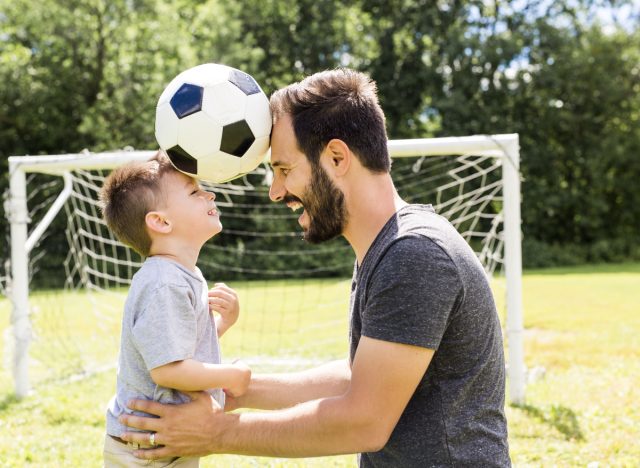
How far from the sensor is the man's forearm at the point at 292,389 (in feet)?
8.20

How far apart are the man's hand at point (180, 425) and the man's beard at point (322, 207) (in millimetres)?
611

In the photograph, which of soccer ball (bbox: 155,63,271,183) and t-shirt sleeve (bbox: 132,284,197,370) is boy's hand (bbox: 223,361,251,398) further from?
soccer ball (bbox: 155,63,271,183)

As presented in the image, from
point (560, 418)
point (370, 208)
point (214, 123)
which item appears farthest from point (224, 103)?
point (560, 418)

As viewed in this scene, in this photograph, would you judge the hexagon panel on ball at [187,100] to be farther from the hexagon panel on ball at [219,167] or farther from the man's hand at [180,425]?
the man's hand at [180,425]

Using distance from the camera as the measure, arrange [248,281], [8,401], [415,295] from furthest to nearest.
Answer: [248,281] → [8,401] → [415,295]

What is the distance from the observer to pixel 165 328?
6.78 feet

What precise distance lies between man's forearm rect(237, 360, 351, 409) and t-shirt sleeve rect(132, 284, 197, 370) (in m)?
0.46

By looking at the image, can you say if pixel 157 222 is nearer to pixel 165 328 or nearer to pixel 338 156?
pixel 165 328

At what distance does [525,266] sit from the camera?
66.7 ft

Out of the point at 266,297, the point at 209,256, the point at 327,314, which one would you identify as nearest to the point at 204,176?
the point at 327,314

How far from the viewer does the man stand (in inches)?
72.1

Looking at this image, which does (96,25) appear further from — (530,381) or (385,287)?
(385,287)

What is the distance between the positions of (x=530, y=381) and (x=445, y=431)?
4.62 m

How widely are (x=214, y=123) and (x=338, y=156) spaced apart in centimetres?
75
